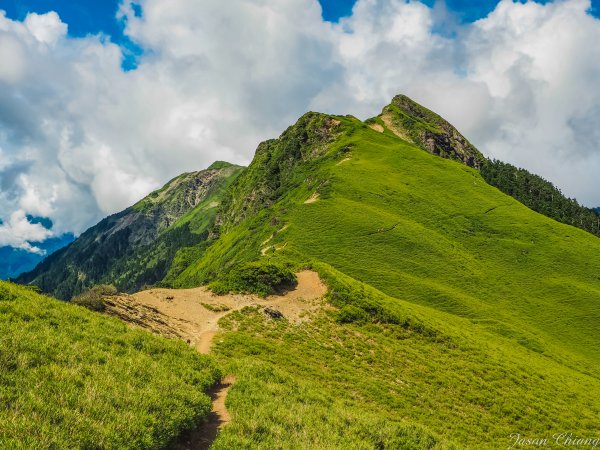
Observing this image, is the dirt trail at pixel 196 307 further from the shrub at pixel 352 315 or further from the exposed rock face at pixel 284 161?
the exposed rock face at pixel 284 161

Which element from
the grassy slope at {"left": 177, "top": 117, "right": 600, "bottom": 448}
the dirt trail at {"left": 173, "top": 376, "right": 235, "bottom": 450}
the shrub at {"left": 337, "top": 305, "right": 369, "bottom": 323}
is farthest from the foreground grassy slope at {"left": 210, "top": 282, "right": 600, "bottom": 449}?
the shrub at {"left": 337, "top": 305, "right": 369, "bottom": 323}

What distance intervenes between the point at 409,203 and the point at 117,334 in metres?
83.8

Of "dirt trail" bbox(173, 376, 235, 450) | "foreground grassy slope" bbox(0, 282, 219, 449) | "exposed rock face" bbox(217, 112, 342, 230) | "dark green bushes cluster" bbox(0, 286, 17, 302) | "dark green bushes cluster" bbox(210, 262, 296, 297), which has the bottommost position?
"dirt trail" bbox(173, 376, 235, 450)

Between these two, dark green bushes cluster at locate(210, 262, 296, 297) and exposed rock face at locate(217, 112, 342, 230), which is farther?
exposed rock face at locate(217, 112, 342, 230)

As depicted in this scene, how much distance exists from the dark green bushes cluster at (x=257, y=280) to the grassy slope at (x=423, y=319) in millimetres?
6330

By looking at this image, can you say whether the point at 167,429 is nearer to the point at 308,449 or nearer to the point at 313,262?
the point at 308,449

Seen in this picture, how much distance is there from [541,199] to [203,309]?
185537 millimetres

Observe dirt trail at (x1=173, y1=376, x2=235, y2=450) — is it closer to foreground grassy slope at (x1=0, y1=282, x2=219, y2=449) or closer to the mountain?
foreground grassy slope at (x1=0, y1=282, x2=219, y2=449)

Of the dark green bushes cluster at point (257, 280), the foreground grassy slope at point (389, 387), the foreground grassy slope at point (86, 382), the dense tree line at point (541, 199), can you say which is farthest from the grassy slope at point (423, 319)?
the dense tree line at point (541, 199)

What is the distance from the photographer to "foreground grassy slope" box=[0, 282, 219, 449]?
32.3 ft

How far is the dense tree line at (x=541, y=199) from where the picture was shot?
158438mm

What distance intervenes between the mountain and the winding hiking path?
531mm

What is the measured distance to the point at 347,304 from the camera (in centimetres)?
4191

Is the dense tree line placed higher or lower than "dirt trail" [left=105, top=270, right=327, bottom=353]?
higher
